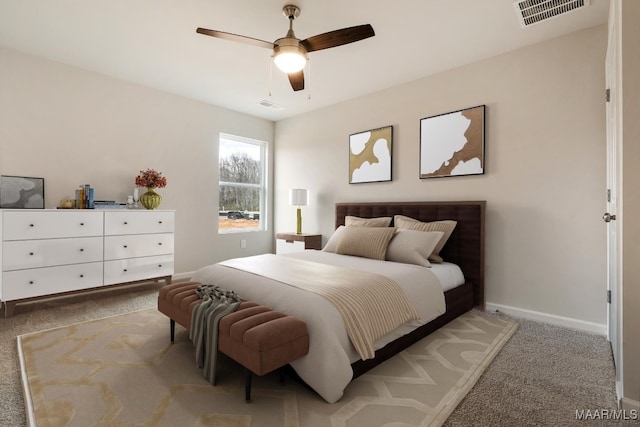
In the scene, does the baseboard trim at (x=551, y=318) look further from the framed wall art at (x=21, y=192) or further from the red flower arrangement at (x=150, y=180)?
the framed wall art at (x=21, y=192)

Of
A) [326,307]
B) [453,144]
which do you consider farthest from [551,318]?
[326,307]

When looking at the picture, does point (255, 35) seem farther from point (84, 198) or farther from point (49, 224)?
Answer: point (49, 224)

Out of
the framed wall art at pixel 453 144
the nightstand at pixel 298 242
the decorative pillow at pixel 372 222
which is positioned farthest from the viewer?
the nightstand at pixel 298 242

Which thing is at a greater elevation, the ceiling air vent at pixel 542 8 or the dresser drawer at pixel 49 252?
the ceiling air vent at pixel 542 8

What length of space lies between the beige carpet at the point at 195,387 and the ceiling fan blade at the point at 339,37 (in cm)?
223

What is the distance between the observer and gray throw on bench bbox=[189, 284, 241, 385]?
71.5 inches

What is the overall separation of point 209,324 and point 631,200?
2275 mm

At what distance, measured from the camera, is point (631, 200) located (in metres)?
1.54

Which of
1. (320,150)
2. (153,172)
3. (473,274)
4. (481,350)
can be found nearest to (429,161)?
(473,274)

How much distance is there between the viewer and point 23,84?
332 centimetres

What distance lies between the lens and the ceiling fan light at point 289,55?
2.35m

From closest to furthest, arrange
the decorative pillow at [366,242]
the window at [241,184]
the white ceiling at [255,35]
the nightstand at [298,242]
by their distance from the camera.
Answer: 1. the white ceiling at [255,35]
2. the decorative pillow at [366,242]
3. the nightstand at [298,242]
4. the window at [241,184]

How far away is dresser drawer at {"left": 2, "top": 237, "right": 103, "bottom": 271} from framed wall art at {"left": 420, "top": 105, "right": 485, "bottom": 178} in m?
3.71

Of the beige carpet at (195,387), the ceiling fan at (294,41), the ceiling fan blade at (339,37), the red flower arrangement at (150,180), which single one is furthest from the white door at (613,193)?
the red flower arrangement at (150,180)
